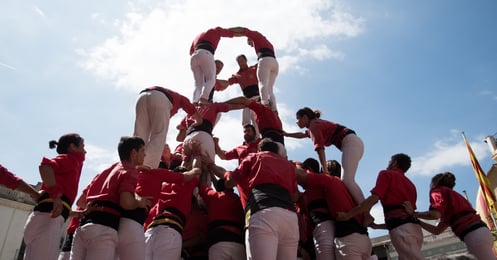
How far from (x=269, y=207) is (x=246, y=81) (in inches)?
280

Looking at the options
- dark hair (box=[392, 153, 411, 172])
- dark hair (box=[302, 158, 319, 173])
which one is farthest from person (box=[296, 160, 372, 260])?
dark hair (box=[392, 153, 411, 172])

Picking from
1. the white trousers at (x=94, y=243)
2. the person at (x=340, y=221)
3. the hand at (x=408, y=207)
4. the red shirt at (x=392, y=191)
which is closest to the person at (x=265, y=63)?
the person at (x=340, y=221)

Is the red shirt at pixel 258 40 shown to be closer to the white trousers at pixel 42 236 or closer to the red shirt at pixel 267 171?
the red shirt at pixel 267 171

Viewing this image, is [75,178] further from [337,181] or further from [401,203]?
[401,203]

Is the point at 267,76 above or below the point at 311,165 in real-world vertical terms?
above

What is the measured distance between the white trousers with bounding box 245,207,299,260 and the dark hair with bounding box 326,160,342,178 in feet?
8.22

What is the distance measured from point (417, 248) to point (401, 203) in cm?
68

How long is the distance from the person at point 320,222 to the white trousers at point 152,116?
2.66 m

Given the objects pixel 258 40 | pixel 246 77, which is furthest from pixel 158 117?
pixel 258 40

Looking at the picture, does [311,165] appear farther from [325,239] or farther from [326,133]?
[325,239]

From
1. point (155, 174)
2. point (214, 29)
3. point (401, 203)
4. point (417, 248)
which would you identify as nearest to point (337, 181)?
point (401, 203)

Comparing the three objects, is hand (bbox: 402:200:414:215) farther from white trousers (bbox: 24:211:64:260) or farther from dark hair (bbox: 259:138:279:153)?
white trousers (bbox: 24:211:64:260)

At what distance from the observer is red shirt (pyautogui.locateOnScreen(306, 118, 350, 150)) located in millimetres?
7121

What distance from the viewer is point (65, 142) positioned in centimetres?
526
